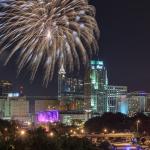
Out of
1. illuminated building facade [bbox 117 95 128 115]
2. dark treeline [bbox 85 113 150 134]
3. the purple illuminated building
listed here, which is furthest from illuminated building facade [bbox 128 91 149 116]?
dark treeline [bbox 85 113 150 134]

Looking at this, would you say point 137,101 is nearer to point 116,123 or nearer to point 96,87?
point 96,87

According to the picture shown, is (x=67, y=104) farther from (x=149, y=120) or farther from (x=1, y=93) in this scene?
(x=149, y=120)

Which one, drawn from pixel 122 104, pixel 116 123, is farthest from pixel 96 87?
pixel 116 123

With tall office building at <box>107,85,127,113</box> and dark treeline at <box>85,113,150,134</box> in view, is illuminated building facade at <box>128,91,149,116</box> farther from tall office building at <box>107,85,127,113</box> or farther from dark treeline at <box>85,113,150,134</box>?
dark treeline at <box>85,113,150,134</box>

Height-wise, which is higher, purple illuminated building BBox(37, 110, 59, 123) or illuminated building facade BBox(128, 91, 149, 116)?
illuminated building facade BBox(128, 91, 149, 116)

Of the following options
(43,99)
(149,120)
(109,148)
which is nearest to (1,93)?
(43,99)
